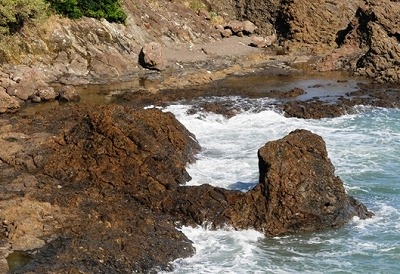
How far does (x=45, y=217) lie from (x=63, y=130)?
6.72 m

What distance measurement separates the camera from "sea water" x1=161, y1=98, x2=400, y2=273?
1798cm

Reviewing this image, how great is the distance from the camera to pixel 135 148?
2300cm

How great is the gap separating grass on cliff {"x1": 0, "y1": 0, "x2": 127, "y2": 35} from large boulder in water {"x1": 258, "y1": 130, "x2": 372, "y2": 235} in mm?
26645

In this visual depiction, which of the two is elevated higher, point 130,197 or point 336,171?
point 336,171

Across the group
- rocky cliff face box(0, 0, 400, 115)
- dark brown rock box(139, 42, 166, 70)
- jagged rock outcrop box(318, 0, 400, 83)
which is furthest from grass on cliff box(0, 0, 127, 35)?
jagged rock outcrop box(318, 0, 400, 83)

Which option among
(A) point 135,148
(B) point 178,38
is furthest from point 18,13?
(A) point 135,148

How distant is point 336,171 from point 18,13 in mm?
25777

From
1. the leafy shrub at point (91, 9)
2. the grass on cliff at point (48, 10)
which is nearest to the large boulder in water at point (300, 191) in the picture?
the grass on cliff at point (48, 10)

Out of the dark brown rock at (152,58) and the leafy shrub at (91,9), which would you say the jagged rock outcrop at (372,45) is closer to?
the dark brown rock at (152,58)

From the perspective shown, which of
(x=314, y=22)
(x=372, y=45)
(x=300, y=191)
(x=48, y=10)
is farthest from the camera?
(x=314, y=22)

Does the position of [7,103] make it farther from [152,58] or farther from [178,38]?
[178,38]

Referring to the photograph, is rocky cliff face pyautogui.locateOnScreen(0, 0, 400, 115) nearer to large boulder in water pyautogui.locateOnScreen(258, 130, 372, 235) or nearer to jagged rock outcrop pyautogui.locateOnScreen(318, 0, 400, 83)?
jagged rock outcrop pyautogui.locateOnScreen(318, 0, 400, 83)

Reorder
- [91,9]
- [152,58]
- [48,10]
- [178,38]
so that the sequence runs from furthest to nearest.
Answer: [178,38] → [91,9] → [48,10] → [152,58]

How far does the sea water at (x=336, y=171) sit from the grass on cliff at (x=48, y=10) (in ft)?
44.4
